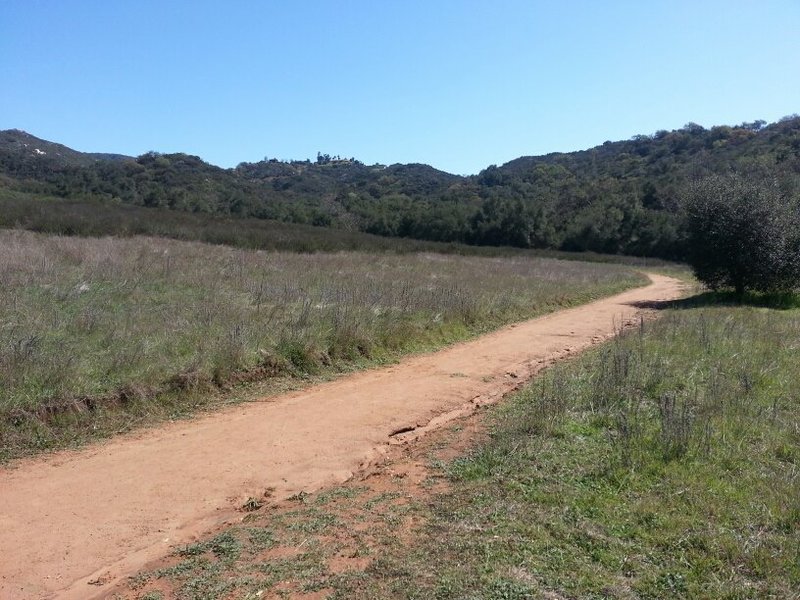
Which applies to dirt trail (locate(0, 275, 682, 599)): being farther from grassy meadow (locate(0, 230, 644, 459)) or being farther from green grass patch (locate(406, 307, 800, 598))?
green grass patch (locate(406, 307, 800, 598))

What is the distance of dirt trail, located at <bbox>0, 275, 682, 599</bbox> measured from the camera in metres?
4.34

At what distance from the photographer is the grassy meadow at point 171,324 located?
7.07 m

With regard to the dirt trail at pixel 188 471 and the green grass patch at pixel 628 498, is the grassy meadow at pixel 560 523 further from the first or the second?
the dirt trail at pixel 188 471

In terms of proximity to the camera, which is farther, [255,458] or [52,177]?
[52,177]

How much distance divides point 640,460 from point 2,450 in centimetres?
599

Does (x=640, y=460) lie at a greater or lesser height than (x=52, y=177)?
lesser

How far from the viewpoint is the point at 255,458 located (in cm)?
630

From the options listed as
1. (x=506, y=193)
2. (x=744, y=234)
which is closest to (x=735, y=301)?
(x=744, y=234)

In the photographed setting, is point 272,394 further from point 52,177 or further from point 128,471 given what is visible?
point 52,177

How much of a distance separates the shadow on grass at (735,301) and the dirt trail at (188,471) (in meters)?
14.3

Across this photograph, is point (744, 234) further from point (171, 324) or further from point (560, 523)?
point (560, 523)

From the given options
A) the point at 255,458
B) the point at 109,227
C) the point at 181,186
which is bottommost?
the point at 255,458

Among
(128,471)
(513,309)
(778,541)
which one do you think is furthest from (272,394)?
(513,309)

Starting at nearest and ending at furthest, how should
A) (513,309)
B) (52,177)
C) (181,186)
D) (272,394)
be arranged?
(272,394) → (513,309) → (52,177) → (181,186)
